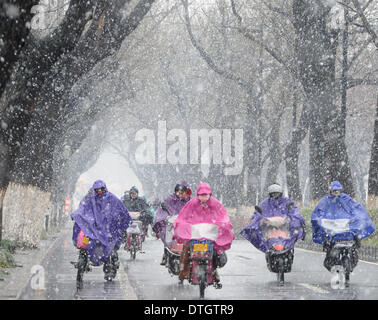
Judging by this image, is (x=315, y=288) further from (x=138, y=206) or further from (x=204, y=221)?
(x=138, y=206)

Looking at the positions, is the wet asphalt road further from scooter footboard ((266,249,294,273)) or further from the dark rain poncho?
the dark rain poncho

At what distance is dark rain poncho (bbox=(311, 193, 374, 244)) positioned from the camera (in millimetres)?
13898

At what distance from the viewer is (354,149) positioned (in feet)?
204

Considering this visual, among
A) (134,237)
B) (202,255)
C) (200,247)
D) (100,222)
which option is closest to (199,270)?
(202,255)

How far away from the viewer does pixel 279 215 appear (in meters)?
14.3

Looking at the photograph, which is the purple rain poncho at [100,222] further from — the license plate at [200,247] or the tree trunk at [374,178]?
the tree trunk at [374,178]

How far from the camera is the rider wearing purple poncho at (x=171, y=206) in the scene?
14.5 metres

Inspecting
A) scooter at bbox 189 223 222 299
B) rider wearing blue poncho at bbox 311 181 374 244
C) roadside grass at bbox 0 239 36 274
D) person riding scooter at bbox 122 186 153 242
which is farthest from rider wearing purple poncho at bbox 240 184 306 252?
person riding scooter at bbox 122 186 153 242

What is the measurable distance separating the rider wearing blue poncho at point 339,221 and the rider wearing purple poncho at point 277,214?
0.99 feet

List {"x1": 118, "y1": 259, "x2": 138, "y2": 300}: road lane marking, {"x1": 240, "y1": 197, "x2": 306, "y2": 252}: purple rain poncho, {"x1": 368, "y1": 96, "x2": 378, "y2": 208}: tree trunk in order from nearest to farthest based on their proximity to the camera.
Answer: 1. {"x1": 118, "y1": 259, "x2": 138, "y2": 300}: road lane marking
2. {"x1": 240, "y1": 197, "x2": 306, "y2": 252}: purple rain poncho
3. {"x1": 368, "y1": 96, "x2": 378, "y2": 208}: tree trunk

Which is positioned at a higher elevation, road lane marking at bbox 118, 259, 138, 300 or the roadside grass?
the roadside grass

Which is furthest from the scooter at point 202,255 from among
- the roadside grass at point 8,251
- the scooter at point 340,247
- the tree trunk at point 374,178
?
the tree trunk at point 374,178

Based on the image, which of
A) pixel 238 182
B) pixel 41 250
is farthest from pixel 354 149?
pixel 41 250
